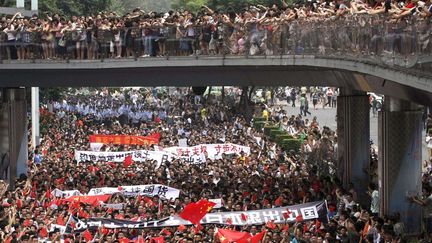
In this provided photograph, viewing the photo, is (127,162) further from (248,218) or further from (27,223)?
(27,223)

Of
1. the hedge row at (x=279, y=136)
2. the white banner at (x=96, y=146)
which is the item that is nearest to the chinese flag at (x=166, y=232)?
the white banner at (x=96, y=146)

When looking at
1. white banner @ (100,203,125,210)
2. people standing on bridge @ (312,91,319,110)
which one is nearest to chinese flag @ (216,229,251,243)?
white banner @ (100,203,125,210)

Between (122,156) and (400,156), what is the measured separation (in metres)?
13.3

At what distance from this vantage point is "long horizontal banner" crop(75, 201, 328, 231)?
86.2ft

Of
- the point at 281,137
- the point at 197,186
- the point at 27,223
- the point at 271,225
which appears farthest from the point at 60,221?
the point at 281,137

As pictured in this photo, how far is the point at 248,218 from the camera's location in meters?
27.1

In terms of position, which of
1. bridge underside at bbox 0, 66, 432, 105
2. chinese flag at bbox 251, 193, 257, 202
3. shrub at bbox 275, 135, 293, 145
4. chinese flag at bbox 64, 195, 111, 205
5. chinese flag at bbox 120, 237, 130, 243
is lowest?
shrub at bbox 275, 135, 293, 145

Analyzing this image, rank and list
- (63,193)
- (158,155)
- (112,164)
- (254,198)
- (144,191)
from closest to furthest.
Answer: (254,198) → (63,193) → (144,191) → (112,164) → (158,155)

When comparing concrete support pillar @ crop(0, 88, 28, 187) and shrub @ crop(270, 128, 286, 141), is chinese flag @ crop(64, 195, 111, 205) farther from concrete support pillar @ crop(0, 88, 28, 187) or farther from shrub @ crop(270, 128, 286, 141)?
shrub @ crop(270, 128, 286, 141)

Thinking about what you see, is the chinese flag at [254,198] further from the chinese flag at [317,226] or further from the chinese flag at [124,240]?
the chinese flag at [124,240]

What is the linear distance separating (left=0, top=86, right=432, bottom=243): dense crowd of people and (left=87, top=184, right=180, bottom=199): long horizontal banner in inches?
15.0

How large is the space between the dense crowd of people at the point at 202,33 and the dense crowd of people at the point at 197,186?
3.61 meters

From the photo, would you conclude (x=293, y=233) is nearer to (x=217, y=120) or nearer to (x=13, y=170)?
(x=13, y=170)

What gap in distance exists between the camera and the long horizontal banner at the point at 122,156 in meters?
39.3
